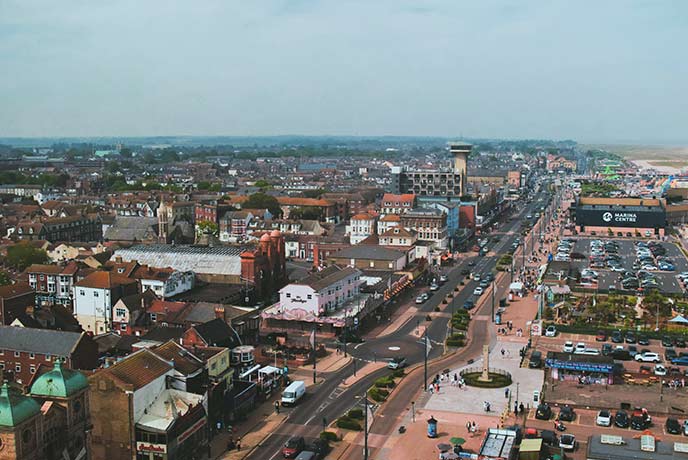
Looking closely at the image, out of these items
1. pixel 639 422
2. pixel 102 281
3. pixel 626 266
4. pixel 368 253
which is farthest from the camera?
pixel 626 266

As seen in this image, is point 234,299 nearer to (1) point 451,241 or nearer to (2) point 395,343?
(2) point 395,343

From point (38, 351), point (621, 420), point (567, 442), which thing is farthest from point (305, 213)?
point (567, 442)

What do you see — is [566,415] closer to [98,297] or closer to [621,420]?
[621,420]

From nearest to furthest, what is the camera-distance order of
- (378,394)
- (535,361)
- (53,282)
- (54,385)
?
(54,385)
(378,394)
(535,361)
(53,282)

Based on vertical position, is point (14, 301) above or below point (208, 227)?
above

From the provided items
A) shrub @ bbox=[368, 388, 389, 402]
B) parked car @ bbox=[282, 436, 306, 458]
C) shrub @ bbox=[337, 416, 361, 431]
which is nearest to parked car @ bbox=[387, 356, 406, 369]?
shrub @ bbox=[368, 388, 389, 402]

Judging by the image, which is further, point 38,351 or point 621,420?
point 38,351

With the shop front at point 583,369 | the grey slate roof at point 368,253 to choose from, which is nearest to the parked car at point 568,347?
the shop front at point 583,369
